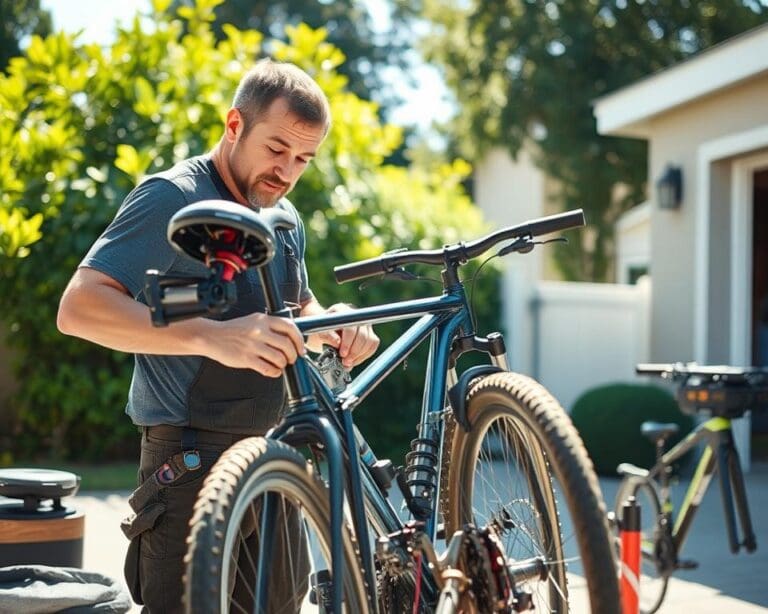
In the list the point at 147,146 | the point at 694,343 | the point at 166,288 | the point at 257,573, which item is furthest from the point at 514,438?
the point at 694,343

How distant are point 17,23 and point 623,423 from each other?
1356 cm

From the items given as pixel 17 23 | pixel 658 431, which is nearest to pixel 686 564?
pixel 658 431

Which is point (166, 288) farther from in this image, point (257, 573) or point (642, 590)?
point (642, 590)

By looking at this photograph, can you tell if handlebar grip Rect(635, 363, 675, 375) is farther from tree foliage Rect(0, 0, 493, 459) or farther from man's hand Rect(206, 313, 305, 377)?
tree foliage Rect(0, 0, 493, 459)

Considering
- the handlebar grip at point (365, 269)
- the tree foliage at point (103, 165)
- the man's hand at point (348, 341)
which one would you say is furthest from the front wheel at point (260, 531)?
the tree foliage at point (103, 165)

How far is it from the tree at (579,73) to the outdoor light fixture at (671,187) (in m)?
11.8

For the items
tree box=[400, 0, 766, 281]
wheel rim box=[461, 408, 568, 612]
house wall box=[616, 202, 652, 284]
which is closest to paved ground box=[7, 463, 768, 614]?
wheel rim box=[461, 408, 568, 612]

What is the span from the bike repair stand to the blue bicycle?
106 centimetres

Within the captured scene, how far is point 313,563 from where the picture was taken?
2.38 m

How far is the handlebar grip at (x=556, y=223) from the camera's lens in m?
2.79

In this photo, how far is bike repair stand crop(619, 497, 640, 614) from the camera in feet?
12.2

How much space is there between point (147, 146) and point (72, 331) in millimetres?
6396

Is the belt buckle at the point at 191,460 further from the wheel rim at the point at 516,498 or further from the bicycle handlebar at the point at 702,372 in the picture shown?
the bicycle handlebar at the point at 702,372

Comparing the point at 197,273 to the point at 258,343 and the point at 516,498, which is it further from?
the point at 516,498
